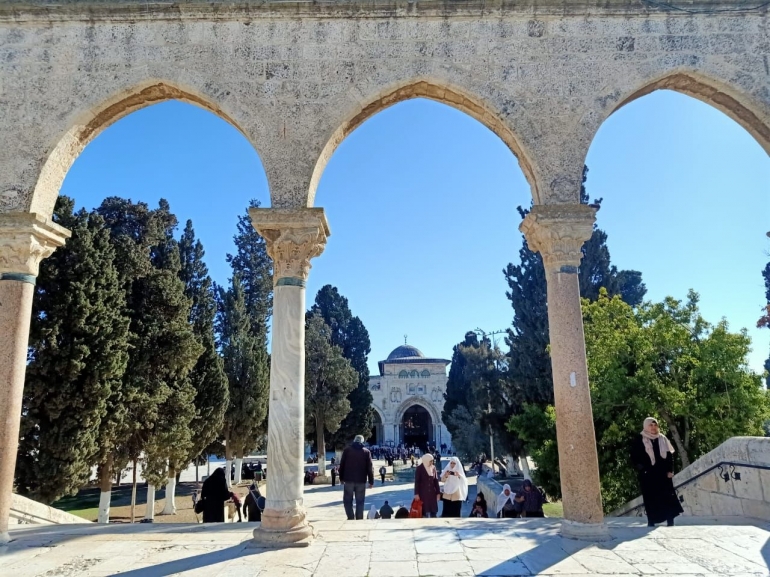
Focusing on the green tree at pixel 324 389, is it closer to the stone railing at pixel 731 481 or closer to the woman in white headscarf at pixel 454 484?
the woman in white headscarf at pixel 454 484

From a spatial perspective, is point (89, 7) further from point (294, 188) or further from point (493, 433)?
point (493, 433)

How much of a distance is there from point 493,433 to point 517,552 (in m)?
17.5

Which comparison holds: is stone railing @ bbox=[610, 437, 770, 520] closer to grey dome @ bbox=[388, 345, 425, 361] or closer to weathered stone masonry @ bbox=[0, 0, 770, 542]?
weathered stone masonry @ bbox=[0, 0, 770, 542]

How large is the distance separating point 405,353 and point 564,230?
43.7 m

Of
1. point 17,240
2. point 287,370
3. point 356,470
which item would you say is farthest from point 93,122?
point 356,470

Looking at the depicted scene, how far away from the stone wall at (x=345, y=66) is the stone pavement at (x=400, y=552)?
356 centimetres

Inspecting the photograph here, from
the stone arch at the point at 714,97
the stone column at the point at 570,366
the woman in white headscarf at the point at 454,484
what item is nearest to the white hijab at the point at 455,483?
the woman in white headscarf at the point at 454,484

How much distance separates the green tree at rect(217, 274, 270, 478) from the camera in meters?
21.0

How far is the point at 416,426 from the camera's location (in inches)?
1902

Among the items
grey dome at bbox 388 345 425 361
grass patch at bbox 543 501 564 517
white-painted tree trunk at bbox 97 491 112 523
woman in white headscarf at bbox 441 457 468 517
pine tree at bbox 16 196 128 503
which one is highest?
grey dome at bbox 388 345 425 361

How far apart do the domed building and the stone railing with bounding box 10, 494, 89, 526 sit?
38867 millimetres

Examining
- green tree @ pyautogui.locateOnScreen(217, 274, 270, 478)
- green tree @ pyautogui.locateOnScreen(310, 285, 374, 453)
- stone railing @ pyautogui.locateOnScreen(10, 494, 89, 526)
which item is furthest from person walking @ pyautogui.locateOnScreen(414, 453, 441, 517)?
green tree @ pyautogui.locateOnScreen(310, 285, 374, 453)

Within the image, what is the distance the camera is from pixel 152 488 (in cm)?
1518

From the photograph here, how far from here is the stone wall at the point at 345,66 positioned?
611cm
